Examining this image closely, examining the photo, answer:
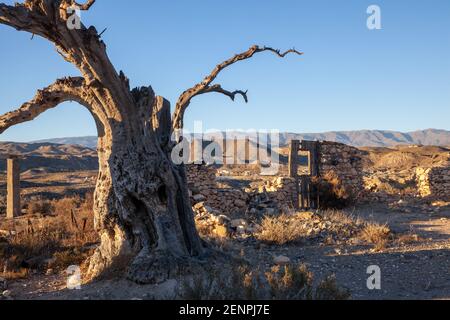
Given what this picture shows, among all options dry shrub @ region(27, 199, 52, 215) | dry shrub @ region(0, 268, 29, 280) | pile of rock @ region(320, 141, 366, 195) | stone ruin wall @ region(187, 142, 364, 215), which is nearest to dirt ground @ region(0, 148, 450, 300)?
dry shrub @ region(0, 268, 29, 280)

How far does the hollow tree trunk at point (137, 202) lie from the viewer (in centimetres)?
664

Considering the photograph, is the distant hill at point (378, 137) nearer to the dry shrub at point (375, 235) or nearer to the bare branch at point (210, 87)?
the dry shrub at point (375, 235)

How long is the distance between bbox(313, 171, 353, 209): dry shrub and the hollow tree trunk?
10.6m

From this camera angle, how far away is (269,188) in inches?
680

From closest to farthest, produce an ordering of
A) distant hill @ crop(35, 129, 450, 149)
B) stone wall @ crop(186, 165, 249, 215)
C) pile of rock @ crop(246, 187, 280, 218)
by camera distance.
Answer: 1. pile of rock @ crop(246, 187, 280, 218)
2. stone wall @ crop(186, 165, 249, 215)
3. distant hill @ crop(35, 129, 450, 149)

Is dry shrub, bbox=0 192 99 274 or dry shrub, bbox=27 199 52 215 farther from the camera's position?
dry shrub, bbox=27 199 52 215

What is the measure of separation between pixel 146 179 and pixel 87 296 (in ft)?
5.92

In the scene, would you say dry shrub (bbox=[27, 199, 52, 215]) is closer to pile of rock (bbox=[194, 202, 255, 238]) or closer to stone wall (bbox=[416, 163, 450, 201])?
pile of rock (bbox=[194, 202, 255, 238])

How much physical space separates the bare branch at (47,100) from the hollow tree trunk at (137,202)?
786 millimetres

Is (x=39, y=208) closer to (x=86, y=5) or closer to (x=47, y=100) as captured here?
(x=47, y=100)

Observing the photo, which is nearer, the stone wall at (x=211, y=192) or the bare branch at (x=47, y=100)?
the bare branch at (x=47, y=100)

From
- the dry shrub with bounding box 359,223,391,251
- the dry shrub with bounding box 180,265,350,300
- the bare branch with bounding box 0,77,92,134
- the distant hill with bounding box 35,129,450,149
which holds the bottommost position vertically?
the dry shrub with bounding box 359,223,391,251

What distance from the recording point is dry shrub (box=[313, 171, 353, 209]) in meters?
16.9

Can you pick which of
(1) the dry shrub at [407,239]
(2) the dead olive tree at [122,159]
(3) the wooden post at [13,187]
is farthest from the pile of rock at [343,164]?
(2) the dead olive tree at [122,159]
